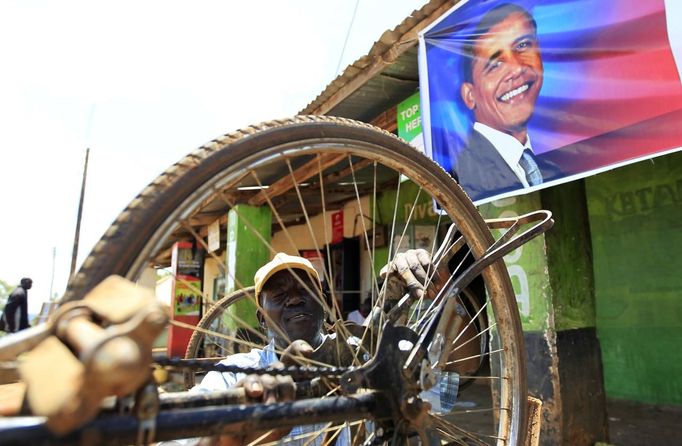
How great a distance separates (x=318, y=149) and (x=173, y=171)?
42 cm

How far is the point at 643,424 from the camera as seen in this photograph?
14.4 feet

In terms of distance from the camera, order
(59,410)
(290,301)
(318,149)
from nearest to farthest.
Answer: (59,410)
(318,149)
(290,301)

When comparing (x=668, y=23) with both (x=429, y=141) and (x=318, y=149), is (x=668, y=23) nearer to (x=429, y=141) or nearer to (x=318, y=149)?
(x=429, y=141)

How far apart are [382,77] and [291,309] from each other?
339cm

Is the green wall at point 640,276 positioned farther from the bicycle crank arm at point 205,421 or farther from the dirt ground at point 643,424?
the bicycle crank arm at point 205,421

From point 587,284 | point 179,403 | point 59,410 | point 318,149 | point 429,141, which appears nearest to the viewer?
point 59,410

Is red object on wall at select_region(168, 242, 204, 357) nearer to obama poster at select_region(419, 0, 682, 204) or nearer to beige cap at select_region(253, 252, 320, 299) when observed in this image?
obama poster at select_region(419, 0, 682, 204)

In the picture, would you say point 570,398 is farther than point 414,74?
No

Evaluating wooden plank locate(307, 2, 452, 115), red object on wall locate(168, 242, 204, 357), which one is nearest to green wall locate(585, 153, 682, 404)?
wooden plank locate(307, 2, 452, 115)

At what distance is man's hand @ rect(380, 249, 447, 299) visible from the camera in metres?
1.77

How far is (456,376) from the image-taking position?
6.69 ft

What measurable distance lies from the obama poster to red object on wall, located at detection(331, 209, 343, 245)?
Answer: 4.74 meters

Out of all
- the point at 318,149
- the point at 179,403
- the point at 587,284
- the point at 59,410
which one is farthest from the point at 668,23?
the point at 59,410

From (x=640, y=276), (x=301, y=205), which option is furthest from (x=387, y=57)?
(x=640, y=276)
